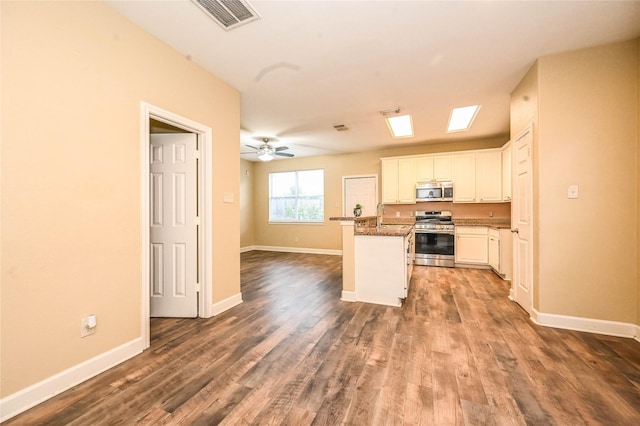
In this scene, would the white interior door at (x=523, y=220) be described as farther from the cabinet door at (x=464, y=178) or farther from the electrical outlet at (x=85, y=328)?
the electrical outlet at (x=85, y=328)

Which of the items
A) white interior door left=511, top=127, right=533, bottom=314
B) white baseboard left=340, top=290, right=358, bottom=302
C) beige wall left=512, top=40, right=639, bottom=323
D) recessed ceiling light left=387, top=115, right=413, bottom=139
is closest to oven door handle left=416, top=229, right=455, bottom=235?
white interior door left=511, top=127, right=533, bottom=314

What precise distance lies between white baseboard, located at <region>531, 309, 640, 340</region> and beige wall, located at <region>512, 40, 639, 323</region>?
5 centimetres

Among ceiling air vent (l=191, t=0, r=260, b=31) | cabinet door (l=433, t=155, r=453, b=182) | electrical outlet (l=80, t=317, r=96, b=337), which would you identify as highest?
ceiling air vent (l=191, t=0, r=260, b=31)

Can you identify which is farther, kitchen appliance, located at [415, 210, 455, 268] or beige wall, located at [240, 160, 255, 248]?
beige wall, located at [240, 160, 255, 248]

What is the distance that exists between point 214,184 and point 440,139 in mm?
4864

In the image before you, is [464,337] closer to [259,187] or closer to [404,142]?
[404,142]

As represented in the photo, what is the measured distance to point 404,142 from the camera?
6.09 metres

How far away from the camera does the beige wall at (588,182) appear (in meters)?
2.53

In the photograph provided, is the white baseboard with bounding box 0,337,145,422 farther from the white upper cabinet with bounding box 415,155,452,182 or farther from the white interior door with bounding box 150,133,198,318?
the white upper cabinet with bounding box 415,155,452,182

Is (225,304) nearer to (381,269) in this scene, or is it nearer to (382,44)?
(381,269)

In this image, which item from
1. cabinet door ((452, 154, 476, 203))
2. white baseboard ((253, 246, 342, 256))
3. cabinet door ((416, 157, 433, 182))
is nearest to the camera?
cabinet door ((452, 154, 476, 203))

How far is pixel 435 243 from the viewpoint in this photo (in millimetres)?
5523

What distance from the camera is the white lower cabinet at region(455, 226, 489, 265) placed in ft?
17.1

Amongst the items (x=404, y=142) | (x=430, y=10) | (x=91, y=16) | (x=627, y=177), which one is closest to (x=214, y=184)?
(x=91, y=16)
